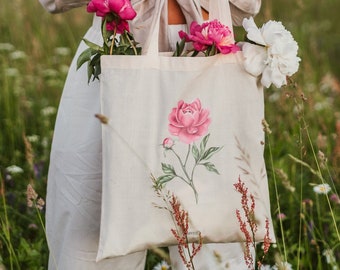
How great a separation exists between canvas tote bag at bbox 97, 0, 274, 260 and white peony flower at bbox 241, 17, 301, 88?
0.13 ft

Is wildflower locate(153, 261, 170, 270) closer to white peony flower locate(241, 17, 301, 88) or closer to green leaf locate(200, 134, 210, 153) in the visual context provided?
green leaf locate(200, 134, 210, 153)

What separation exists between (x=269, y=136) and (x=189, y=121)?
3.41 feet

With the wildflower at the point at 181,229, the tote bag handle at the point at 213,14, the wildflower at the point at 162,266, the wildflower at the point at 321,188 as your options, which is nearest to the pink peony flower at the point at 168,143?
the wildflower at the point at 181,229

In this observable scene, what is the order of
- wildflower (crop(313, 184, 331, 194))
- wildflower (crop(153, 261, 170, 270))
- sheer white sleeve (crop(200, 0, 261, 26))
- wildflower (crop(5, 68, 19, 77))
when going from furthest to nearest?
1. wildflower (crop(5, 68, 19, 77))
2. wildflower (crop(153, 261, 170, 270))
3. wildflower (crop(313, 184, 331, 194))
4. sheer white sleeve (crop(200, 0, 261, 26))

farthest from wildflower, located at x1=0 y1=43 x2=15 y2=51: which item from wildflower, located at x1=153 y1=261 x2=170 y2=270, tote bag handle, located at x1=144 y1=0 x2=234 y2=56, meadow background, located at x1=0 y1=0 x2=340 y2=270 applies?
tote bag handle, located at x1=144 y1=0 x2=234 y2=56

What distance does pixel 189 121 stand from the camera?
1.73m

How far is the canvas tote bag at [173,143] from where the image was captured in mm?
1719

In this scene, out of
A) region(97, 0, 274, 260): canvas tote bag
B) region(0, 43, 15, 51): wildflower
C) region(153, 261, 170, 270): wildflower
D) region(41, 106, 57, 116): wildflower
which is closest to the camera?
region(97, 0, 274, 260): canvas tote bag

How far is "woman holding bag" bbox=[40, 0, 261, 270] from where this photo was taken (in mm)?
1902

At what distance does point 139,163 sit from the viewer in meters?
1.73

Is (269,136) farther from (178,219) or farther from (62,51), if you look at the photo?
(62,51)

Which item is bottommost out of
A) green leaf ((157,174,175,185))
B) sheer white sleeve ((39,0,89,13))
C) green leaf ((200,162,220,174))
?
green leaf ((157,174,175,185))

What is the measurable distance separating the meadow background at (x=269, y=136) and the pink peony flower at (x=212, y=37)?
0.75 ft

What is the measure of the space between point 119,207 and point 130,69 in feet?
1.05
